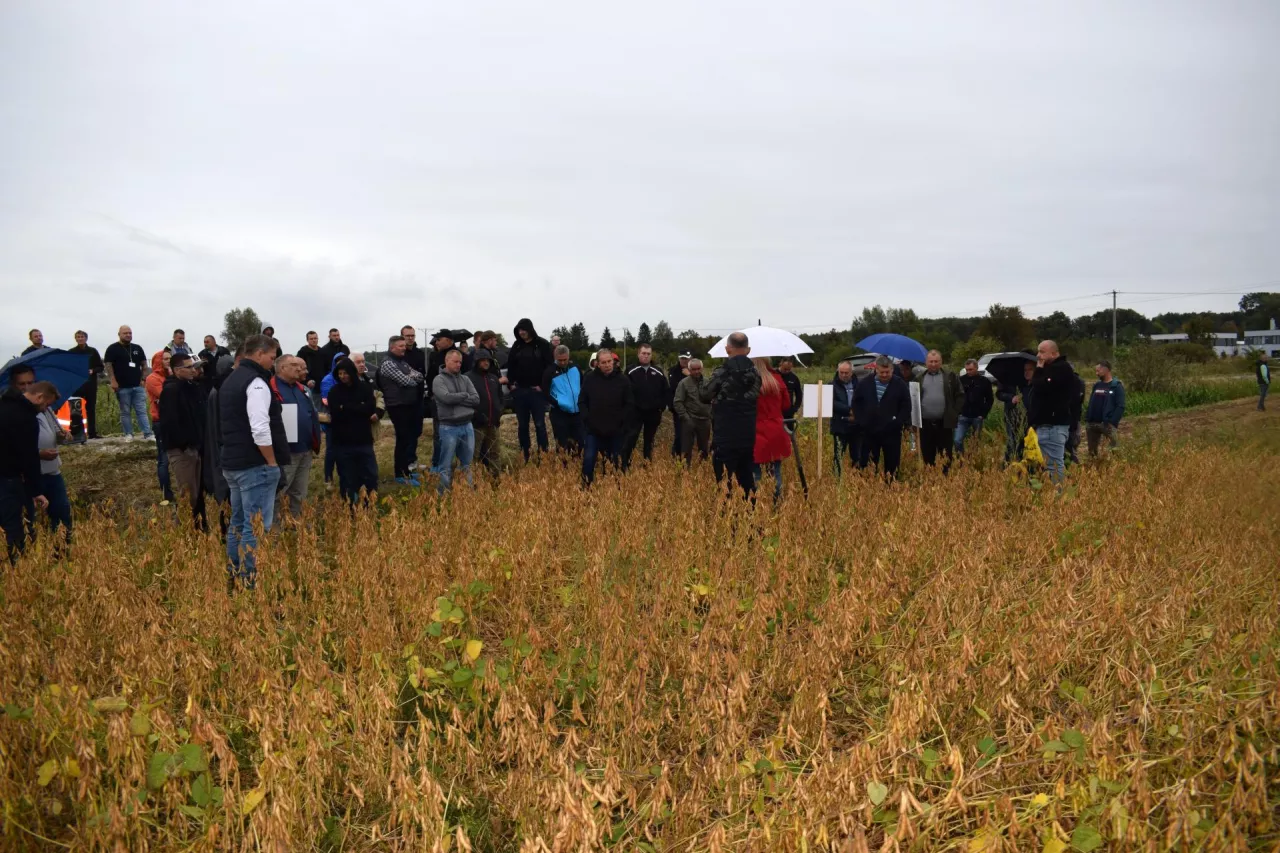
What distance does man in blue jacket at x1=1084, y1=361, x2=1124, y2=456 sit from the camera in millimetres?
12195

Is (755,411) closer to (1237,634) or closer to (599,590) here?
(599,590)

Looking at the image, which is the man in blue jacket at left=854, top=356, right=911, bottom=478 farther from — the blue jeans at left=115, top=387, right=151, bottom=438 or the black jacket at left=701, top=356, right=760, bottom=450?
the blue jeans at left=115, top=387, right=151, bottom=438

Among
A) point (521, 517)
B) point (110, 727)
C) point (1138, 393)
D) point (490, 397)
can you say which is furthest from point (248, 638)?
point (1138, 393)

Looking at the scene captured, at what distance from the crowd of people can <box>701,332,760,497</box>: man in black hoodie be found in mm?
13

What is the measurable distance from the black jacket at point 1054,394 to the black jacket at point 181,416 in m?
8.34

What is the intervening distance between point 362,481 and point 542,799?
21.0 ft

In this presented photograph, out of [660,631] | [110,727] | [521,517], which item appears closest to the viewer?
[110,727]

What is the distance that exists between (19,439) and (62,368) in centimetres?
470

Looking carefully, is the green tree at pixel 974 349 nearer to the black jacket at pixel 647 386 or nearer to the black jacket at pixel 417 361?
the black jacket at pixel 647 386

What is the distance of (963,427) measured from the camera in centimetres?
1233

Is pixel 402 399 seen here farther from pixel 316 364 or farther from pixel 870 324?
pixel 870 324

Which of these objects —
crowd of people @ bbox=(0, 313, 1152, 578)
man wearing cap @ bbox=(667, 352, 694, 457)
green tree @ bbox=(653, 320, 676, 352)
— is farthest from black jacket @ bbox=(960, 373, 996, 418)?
green tree @ bbox=(653, 320, 676, 352)

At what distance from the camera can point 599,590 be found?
15.8ft

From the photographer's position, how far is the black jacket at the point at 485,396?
10148mm
